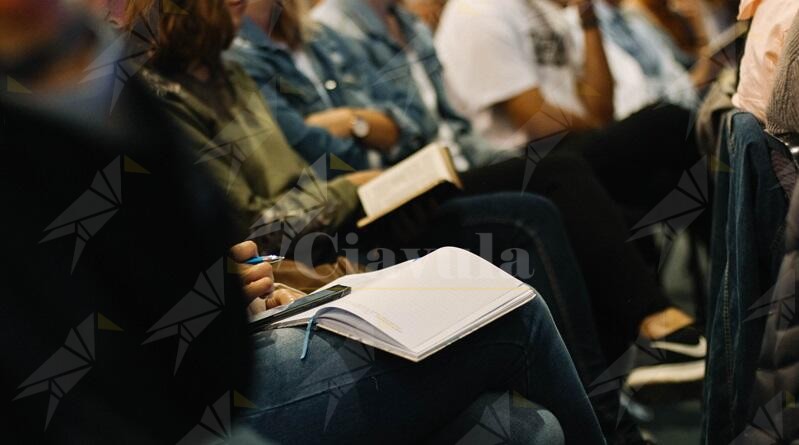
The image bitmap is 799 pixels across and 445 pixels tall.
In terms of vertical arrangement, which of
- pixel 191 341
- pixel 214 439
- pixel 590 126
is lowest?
pixel 590 126

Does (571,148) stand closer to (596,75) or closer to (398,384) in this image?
(596,75)

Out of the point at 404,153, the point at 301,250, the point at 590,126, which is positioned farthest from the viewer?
the point at 590,126

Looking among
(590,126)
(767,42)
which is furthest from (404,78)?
(767,42)

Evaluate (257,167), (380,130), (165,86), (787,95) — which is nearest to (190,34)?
(165,86)

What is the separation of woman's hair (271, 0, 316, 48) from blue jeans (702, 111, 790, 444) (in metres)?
1.13

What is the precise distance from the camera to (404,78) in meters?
2.53

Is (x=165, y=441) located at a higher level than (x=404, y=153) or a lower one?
higher

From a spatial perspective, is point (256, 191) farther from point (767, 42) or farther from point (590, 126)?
point (590, 126)

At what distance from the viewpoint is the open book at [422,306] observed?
3.74 feet

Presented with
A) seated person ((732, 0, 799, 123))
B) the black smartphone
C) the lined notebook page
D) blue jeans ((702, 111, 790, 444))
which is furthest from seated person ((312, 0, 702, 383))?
the black smartphone

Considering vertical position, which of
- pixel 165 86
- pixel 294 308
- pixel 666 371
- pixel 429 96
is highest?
pixel 165 86

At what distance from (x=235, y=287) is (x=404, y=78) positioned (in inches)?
60.8

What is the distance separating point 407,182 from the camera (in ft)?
6.09

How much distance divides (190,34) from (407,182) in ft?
1.58
